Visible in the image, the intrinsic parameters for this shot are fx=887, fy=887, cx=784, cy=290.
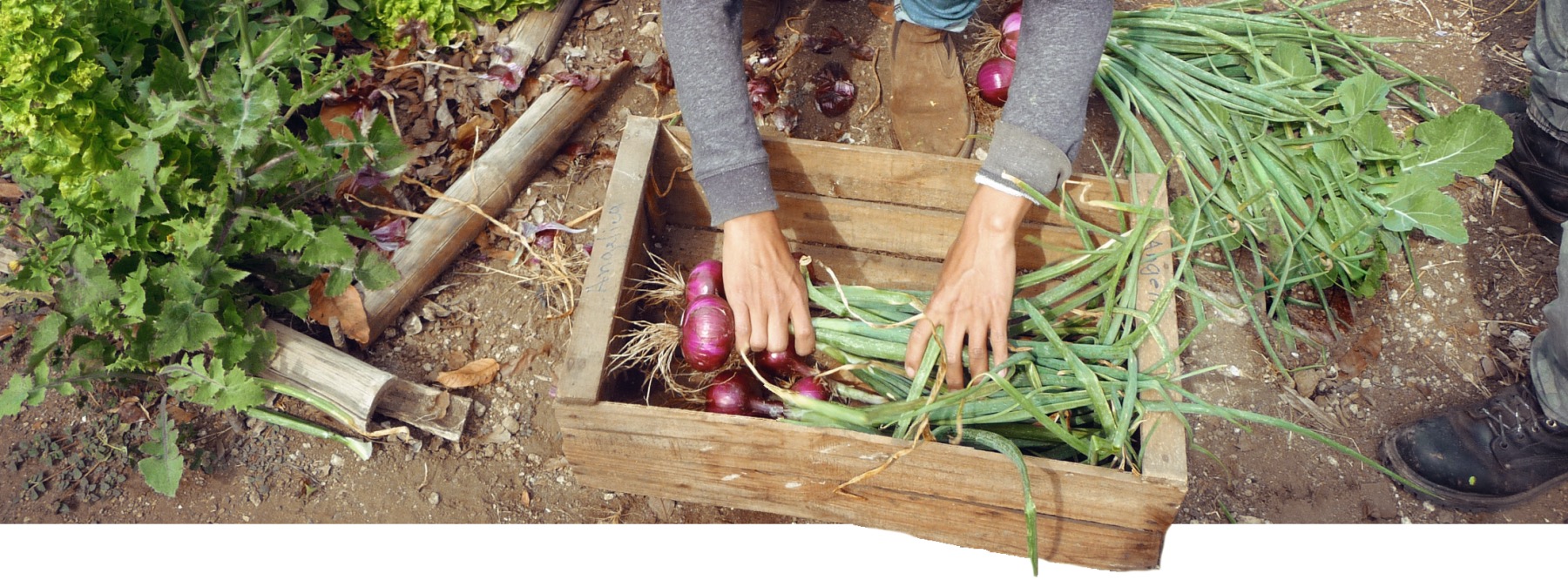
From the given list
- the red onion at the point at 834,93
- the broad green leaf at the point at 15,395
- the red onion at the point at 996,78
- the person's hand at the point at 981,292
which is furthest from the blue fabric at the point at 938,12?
the broad green leaf at the point at 15,395

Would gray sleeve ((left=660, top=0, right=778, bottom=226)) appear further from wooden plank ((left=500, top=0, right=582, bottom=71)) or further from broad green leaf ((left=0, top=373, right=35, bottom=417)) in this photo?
broad green leaf ((left=0, top=373, right=35, bottom=417))

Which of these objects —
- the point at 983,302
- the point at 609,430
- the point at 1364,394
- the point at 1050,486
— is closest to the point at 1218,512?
the point at 1364,394

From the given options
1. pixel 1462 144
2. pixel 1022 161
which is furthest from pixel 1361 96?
pixel 1022 161

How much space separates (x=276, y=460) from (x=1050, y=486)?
5.78 ft

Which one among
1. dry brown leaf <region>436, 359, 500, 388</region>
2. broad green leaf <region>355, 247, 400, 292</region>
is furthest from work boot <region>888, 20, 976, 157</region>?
broad green leaf <region>355, 247, 400, 292</region>

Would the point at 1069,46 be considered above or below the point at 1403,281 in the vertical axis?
above

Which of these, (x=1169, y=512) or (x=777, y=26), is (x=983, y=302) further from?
(x=777, y=26)

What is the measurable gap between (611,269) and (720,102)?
1.31 feet

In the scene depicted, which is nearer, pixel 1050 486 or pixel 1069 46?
pixel 1050 486

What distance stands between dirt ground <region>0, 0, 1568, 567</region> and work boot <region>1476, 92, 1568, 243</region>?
0.04 meters

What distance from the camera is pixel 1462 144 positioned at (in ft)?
7.23

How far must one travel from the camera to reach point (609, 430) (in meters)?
1.66

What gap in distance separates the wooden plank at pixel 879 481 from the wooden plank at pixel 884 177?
Result: 2.14ft

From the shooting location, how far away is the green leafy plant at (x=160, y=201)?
1.79 meters
